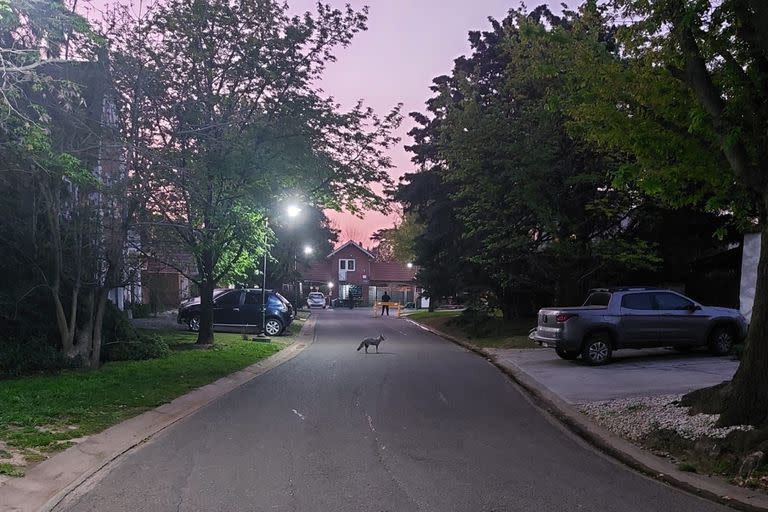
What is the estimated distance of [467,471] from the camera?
6312mm

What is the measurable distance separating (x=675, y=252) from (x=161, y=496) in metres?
19.7

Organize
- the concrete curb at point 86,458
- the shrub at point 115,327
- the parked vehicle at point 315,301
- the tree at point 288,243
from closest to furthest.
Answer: the concrete curb at point 86,458
the shrub at point 115,327
the tree at point 288,243
the parked vehicle at point 315,301

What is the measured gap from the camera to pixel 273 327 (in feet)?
80.5

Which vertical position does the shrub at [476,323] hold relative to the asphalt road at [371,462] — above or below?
above

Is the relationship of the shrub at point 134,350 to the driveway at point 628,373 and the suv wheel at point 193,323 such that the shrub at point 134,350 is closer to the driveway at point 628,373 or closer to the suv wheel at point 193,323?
the suv wheel at point 193,323

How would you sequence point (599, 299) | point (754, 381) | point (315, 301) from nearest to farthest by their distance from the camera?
point (754, 381) → point (599, 299) → point (315, 301)

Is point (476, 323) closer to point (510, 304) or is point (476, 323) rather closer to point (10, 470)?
point (510, 304)

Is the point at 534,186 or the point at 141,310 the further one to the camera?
the point at 141,310

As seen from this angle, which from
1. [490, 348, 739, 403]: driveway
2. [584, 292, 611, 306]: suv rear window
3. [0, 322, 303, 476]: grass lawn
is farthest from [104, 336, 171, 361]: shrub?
[584, 292, 611, 306]: suv rear window

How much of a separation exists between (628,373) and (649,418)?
5.21 m

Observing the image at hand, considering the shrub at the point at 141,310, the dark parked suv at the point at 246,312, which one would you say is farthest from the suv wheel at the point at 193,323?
the shrub at the point at 141,310

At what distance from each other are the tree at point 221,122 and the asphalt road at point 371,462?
5.02 meters

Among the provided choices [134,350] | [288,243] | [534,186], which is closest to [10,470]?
[134,350]

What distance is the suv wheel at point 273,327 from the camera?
24.4 meters
